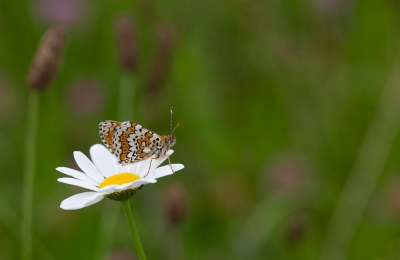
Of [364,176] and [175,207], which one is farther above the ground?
[364,176]

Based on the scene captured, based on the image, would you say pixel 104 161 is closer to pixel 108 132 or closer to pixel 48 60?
pixel 108 132

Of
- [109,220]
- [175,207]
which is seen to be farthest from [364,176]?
[175,207]

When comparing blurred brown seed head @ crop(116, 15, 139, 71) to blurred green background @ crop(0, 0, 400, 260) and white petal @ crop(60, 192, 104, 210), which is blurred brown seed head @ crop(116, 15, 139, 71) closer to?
blurred green background @ crop(0, 0, 400, 260)

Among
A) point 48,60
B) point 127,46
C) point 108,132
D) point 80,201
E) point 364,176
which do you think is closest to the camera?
point 80,201

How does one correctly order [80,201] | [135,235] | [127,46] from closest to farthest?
[135,235] → [80,201] → [127,46]

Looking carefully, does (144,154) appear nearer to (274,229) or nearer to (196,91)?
(274,229)

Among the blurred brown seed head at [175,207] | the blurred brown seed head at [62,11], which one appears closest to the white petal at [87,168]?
the blurred brown seed head at [175,207]

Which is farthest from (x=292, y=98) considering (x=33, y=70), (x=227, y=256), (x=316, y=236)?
(x=33, y=70)
